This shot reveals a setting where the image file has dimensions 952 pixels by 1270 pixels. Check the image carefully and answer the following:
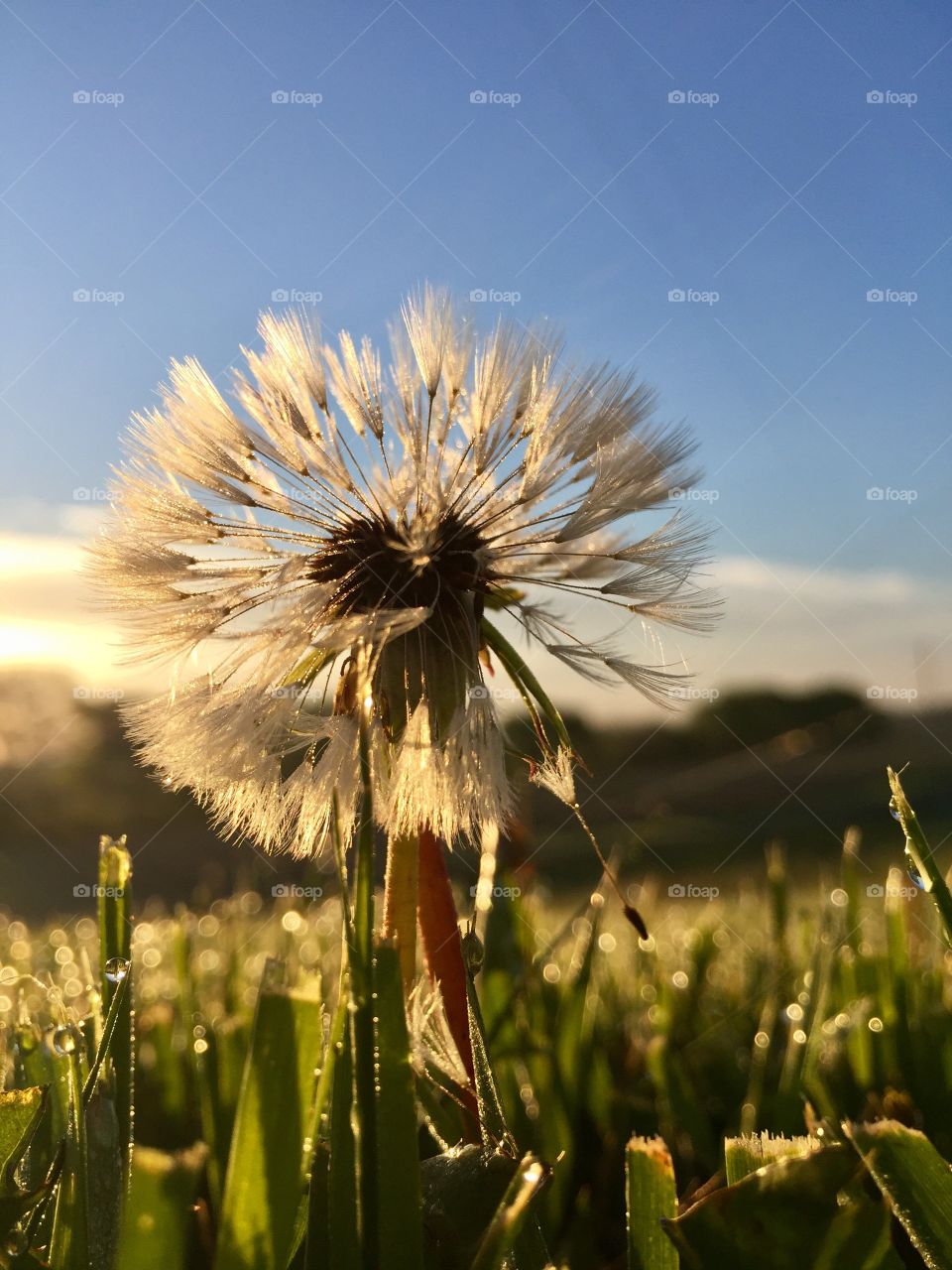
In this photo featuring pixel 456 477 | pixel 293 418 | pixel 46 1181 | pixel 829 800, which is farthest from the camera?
pixel 829 800

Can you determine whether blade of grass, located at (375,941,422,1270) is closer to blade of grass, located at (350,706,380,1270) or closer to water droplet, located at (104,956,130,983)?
blade of grass, located at (350,706,380,1270)

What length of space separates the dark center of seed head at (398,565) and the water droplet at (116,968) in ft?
1.59

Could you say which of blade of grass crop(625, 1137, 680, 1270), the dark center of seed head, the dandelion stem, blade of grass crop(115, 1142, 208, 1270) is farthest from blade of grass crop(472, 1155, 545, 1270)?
the dark center of seed head

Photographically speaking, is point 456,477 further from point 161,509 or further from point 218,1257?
point 218,1257

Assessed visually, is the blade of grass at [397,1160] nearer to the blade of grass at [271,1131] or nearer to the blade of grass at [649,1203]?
the blade of grass at [271,1131]

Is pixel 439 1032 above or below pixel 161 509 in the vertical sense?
below

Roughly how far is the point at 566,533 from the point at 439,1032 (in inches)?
27.0

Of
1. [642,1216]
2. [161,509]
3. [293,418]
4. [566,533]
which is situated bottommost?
[642,1216]

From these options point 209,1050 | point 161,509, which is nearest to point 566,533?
point 161,509

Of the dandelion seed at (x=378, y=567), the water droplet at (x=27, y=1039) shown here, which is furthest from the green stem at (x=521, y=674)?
the water droplet at (x=27, y=1039)

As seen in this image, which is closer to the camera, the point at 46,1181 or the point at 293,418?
the point at 46,1181

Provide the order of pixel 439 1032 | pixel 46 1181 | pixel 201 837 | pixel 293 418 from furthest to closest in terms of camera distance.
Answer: pixel 201 837 → pixel 293 418 → pixel 439 1032 → pixel 46 1181

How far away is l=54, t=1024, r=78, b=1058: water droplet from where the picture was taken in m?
0.94

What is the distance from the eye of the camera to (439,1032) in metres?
1.12
